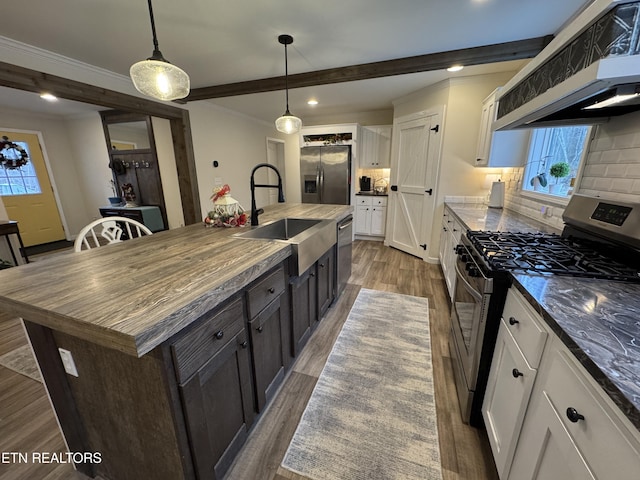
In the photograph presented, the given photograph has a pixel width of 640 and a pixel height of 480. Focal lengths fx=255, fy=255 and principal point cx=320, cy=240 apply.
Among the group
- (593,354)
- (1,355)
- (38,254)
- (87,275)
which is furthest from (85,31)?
(38,254)

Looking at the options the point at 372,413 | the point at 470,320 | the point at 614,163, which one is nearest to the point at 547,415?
the point at 470,320

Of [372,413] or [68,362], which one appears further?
[372,413]

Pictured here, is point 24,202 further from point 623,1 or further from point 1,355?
point 623,1

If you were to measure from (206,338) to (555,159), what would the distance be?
3.11 metres

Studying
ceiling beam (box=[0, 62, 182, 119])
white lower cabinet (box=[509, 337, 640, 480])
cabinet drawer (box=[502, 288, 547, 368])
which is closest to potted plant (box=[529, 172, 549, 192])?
cabinet drawer (box=[502, 288, 547, 368])

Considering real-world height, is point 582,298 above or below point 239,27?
below

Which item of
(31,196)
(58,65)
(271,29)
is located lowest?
(31,196)

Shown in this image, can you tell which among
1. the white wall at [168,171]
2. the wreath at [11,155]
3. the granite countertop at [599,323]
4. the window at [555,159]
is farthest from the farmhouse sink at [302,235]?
the wreath at [11,155]

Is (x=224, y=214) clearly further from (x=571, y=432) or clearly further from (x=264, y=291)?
(x=571, y=432)

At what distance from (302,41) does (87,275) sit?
2615 millimetres

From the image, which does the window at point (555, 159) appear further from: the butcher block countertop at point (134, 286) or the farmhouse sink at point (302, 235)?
the butcher block countertop at point (134, 286)

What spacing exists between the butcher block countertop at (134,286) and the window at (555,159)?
2203 millimetres

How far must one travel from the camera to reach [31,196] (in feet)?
16.6

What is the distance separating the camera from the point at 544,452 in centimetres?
80
